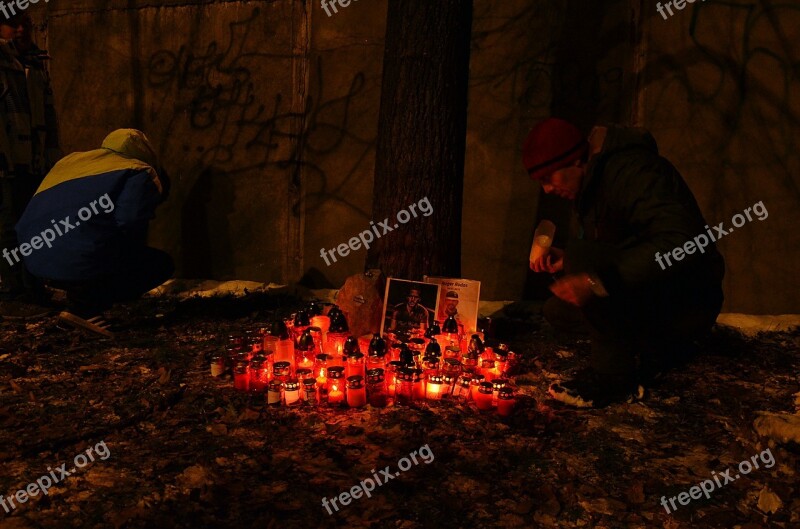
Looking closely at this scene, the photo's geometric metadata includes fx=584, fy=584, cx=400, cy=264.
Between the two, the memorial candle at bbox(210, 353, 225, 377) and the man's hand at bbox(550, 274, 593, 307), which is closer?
the man's hand at bbox(550, 274, 593, 307)

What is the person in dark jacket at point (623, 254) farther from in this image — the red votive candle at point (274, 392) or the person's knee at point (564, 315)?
the red votive candle at point (274, 392)

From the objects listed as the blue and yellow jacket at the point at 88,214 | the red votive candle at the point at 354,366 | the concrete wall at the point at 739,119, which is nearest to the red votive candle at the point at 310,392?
the red votive candle at the point at 354,366

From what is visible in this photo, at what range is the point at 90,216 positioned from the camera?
4.23 meters

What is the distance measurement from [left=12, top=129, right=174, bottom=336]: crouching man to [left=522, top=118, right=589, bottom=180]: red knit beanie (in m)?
2.84

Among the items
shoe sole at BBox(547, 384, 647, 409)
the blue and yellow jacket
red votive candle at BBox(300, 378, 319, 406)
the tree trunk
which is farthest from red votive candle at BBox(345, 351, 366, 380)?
the blue and yellow jacket

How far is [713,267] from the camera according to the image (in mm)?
3170

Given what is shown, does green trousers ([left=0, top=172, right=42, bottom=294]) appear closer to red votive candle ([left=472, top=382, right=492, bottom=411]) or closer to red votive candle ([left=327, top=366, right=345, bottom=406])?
red votive candle ([left=327, top=366, right=345, bottom=406])

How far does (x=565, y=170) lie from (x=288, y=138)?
377 cm

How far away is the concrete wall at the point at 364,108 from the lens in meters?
5.30

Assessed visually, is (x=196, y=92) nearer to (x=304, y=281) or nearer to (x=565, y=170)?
(x=304, y=281)

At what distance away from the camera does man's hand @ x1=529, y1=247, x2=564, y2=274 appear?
3568 mm

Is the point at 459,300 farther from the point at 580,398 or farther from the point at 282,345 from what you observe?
the point at 282,345

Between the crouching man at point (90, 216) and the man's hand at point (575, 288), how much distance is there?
10.1ft

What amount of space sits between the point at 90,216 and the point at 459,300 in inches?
108
